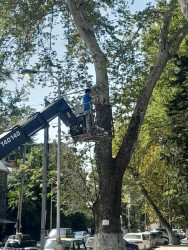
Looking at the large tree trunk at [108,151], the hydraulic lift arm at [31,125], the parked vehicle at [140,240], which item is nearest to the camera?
the hydraulic lift arm at [31,125]

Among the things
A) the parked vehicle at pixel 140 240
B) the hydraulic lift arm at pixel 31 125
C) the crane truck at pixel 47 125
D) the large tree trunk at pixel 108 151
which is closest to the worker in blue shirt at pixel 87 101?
the crane truck at pixel 47 125

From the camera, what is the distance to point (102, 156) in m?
13.4

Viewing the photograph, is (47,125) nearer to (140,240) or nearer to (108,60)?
(108,60)

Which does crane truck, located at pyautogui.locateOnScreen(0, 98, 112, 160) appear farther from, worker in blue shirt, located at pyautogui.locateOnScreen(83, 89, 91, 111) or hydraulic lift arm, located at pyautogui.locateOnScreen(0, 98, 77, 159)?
worker in blue shirt, located at pyautogui.locateOnScreen(83, 89, 91, 111)

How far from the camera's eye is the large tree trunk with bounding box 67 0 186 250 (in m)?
12.5

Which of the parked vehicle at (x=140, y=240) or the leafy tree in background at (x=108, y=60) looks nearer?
the leafy tree in background at (x=108, y=60)

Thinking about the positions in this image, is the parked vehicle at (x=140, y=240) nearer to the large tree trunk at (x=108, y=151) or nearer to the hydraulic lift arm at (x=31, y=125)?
the large tree trunk at (x=108, y=151)

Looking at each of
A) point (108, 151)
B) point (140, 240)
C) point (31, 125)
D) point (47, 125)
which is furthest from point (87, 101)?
point (140, 240)

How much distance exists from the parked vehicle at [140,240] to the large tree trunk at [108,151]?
18751 mm

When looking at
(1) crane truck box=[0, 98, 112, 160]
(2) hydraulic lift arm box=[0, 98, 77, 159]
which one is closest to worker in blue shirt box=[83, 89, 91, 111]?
(1) crane truck box=[0, 98, 112, 160]

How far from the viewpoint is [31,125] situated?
11.7 metres

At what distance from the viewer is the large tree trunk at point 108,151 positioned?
490 inches

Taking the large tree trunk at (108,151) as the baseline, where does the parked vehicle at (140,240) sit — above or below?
below

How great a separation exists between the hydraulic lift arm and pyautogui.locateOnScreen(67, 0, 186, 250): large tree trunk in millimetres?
1062
